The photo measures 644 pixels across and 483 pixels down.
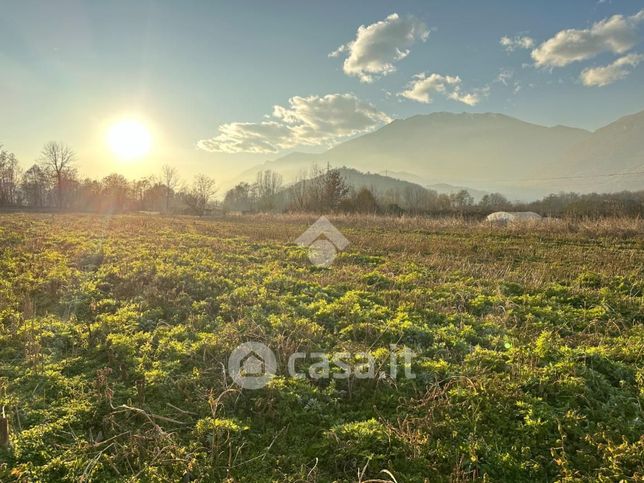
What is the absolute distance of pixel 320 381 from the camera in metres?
5.09

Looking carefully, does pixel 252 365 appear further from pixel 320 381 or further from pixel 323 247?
pixel 323 247

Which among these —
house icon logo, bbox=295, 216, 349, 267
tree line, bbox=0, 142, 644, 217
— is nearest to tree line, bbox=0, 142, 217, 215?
tree line, bbox=0, 142, 644, 217

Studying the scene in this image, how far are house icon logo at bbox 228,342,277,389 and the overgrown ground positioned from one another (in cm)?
15

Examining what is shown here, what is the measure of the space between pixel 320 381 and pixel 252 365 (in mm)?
1044

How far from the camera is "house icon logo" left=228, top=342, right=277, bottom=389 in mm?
4902

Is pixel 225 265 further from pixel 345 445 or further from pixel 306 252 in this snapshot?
pixel 345 445

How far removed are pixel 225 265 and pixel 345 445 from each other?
864 cm

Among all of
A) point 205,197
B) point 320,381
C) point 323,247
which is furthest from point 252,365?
point 205,197

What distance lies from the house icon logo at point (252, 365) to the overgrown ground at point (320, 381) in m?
0.15

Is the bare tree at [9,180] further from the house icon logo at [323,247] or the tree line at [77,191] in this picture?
the house icon logo at [323,247]

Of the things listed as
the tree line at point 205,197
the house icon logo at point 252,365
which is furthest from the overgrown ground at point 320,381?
the tree line at point 205,197

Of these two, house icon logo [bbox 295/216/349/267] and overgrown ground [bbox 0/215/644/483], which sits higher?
house icon logo [bbox 295/216/349/267]

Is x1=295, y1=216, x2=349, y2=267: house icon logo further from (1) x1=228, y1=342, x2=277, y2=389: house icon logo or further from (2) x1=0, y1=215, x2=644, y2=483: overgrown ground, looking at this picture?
(1) x1=228, y1=342, x2=277, y2=389: house icon logo

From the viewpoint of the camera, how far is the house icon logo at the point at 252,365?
193 inches
